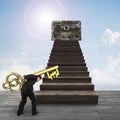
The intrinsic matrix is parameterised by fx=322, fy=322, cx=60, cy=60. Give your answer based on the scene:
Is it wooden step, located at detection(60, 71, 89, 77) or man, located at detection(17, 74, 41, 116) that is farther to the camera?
wooden step, located at detection(60, 71, 89, 77)

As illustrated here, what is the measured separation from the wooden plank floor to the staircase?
43cm

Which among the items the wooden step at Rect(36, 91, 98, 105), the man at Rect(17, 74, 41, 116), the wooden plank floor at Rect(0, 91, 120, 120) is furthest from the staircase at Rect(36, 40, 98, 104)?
the man at Rect(17, 74, 41, 116)

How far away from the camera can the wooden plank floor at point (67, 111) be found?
446 inches

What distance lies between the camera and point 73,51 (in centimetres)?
1794

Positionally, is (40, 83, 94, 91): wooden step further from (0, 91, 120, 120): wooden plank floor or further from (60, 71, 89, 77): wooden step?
(60, 71, 89, 77): wooden step

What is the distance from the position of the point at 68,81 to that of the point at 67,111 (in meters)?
3.08

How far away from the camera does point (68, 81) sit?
1523cm

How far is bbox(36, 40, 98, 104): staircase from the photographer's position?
545 inches

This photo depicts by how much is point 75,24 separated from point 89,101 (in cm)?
729

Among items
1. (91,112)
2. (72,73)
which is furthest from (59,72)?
(91,112)

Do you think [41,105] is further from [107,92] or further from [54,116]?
[107,92]

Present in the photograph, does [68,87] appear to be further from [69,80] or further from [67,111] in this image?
[67,111]

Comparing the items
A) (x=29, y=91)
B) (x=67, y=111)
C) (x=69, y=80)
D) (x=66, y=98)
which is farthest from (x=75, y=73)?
(x=29, y=91)

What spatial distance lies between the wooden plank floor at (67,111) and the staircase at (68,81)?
0.43m
